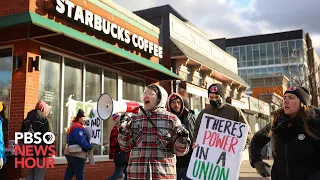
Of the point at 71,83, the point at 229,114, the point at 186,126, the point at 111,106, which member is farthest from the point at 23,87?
the point at 229,114

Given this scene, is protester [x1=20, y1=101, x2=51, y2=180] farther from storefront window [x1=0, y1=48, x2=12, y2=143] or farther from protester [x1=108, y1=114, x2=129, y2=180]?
storefront window [x1=0, y1=48, x2=12, y2=143]

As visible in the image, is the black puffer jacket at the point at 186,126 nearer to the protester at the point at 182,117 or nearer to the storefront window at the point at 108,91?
the protester at the point at 182,117

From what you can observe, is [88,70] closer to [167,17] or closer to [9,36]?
[9,36]

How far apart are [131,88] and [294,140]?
10.2 meters

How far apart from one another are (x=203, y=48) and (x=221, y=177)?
53.3ft

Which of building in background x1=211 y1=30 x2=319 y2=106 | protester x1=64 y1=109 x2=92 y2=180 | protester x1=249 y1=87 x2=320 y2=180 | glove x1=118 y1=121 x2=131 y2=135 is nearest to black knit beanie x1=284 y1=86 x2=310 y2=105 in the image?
protester x1=249 y1=87 x2=320 y2=180

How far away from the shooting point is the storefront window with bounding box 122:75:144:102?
12680 millimetres

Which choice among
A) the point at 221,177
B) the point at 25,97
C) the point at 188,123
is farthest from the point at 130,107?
the point at 25,97

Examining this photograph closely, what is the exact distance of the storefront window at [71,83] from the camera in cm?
976

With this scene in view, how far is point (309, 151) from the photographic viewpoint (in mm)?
3088

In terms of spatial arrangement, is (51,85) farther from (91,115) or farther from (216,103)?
(216,103)

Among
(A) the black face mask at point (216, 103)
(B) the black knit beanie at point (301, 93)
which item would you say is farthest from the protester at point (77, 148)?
(B) the black knit beanie at point (301, 93)

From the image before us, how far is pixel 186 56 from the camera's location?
624 inches

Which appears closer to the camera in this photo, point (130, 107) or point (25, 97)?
point (130, 107)
